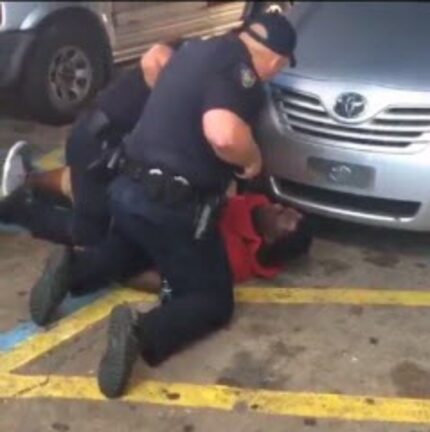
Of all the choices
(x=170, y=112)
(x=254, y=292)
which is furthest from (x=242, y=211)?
(x=170, y=112)

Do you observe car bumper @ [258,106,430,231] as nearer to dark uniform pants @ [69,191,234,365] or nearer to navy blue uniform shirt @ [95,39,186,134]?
navy blue uniform shirt @ [95,39,186,134]

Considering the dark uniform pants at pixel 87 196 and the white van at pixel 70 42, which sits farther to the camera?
the white van at pixel 70 42

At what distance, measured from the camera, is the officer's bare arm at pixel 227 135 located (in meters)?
3.78

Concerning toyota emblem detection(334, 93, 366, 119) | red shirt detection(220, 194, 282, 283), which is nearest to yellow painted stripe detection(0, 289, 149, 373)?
red shirt detection(220, 194, 282, 283)

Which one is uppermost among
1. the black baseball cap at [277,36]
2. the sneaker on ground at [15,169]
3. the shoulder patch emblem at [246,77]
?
the black baseball cap at [277,36]

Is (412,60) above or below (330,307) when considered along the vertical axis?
above

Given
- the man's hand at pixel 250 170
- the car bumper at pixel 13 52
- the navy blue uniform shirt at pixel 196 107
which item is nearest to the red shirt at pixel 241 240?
the man's hand at pixel 250 170

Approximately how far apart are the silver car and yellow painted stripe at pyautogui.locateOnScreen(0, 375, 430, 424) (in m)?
1.13

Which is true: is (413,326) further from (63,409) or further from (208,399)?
(63,409)

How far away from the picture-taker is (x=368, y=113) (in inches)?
175

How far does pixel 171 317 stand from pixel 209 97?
2.82 feet

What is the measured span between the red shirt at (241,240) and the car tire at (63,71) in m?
2.10

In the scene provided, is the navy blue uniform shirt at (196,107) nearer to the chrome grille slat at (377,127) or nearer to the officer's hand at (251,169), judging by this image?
the officer's hand at (251,169)

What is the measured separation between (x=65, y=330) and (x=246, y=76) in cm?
125
